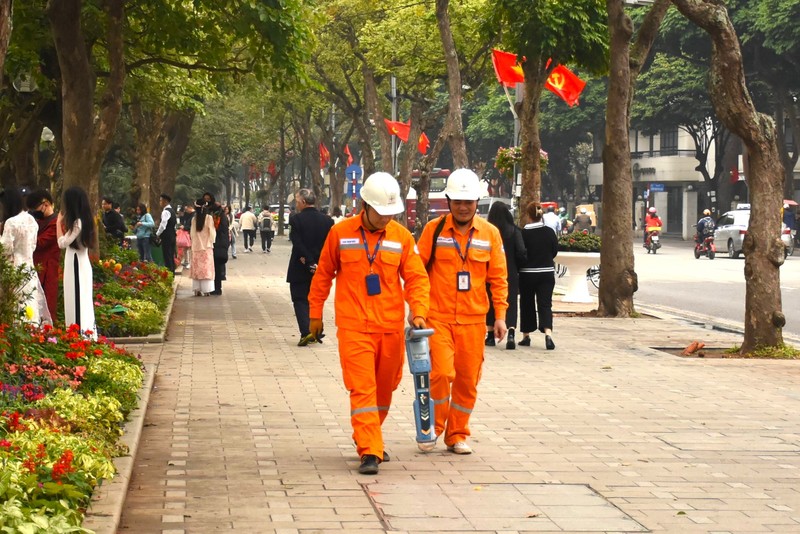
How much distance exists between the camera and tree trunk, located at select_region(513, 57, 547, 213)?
72.7 feet

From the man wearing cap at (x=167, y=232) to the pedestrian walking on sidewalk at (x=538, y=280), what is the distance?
14579mm

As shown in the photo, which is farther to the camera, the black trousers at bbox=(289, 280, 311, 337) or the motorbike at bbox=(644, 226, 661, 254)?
the motorbike at bbox=(644, 226, 661, 254)

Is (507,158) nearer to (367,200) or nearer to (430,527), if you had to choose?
(367,200)

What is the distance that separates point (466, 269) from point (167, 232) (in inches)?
821

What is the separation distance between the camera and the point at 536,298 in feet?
48.4

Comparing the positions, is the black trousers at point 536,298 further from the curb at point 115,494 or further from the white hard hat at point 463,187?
the curb at point 115,494

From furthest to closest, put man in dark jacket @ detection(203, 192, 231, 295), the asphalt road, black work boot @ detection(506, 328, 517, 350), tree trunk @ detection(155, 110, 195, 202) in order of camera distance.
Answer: tree trunk @ detection(155, 110, 195, 202)
man in dark jacket @ detection(203, 192, 231, 295)
the asphalt road
black work boot @ detection(506, 328, 517, 350)

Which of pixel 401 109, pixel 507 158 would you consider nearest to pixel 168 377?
pixel 507 158

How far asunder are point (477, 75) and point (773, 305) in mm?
25724

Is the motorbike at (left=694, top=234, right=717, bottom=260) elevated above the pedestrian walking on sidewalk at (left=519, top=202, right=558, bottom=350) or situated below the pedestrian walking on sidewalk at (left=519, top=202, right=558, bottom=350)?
below

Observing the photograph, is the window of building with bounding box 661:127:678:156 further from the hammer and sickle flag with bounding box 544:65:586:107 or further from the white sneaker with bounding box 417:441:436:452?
the white sneaker with bounding box 417:441:436:452

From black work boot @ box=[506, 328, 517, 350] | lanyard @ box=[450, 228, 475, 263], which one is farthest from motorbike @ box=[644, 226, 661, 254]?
lanyard @ box=[450, 228, 475, 263]

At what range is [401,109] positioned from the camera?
61625 millimetres

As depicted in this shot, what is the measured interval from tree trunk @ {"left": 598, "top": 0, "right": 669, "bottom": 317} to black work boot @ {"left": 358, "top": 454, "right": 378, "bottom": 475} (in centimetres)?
1145
